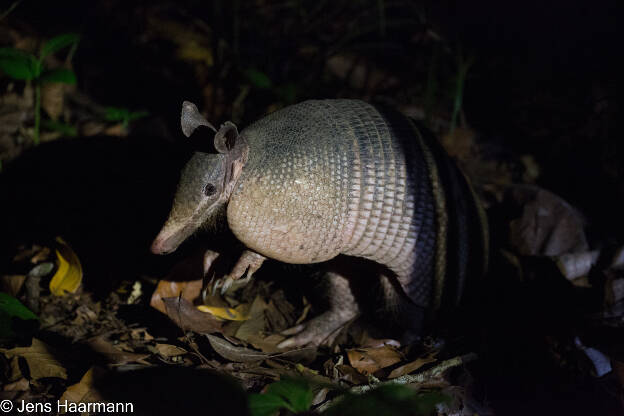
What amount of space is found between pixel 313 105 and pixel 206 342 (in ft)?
5.70

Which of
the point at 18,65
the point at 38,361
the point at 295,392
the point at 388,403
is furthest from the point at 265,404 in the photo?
the point at 18,65

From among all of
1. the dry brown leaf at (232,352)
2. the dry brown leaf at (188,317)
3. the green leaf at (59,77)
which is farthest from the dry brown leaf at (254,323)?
the green leaf at (59,77)

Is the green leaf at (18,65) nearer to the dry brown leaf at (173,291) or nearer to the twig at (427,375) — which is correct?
the dry brown leaf at (173,291)

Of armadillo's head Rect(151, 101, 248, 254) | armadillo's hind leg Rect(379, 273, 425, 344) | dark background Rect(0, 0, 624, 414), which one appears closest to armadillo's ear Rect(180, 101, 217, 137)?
armadillo's head Rect(151, 101, 248, 254)

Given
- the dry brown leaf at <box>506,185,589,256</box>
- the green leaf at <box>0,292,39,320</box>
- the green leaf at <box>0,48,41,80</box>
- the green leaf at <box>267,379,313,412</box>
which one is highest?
the green leaf at <box>0,48,41,80</box>

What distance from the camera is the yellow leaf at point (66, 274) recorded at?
3531 mm

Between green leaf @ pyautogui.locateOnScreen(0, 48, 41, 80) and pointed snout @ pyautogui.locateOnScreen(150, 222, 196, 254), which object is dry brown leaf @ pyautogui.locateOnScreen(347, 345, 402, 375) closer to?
pointed snout @ pyautogui.locateOnScreen(150, 222, 196, 254)

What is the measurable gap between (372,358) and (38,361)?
206cm

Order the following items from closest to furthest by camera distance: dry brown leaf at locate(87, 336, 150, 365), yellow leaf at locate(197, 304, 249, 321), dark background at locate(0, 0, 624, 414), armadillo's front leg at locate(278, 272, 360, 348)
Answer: dry brown leaf at locate(87, 336, 150, 365), yellow leaf at locate(197, 304, 249, 321), armadillo's front leg at locate(278, 272, 360, 348), dark background at locate(0, 0, 624, 414)

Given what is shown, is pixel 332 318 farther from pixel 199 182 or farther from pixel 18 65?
pixel 18 65

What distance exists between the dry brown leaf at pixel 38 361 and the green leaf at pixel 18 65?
2.00 meters

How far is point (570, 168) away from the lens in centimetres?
479

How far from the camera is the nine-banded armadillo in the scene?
2760mm

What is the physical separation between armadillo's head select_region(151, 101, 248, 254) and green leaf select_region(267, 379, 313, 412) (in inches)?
49.2
